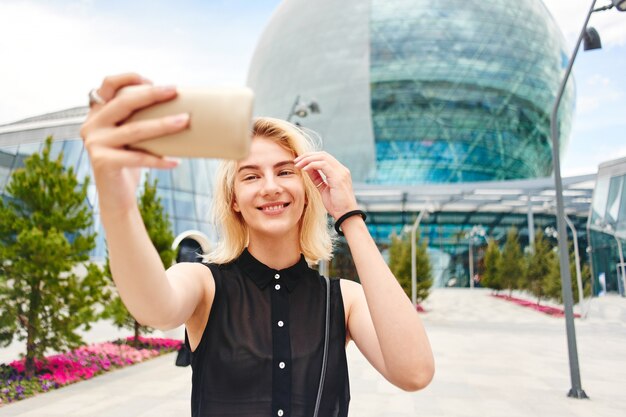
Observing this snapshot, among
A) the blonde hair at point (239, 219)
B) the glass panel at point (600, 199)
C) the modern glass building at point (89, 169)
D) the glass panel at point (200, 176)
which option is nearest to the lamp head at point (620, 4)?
the blonde hair at point (239, 219)

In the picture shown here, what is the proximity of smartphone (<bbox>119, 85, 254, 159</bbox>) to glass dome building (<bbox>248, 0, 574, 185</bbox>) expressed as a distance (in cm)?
4994

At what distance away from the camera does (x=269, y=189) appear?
Answer: 1580 mm

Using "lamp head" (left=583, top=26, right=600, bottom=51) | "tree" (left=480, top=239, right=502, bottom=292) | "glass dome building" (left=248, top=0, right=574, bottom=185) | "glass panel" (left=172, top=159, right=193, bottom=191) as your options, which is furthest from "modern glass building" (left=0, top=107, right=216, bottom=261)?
"glass dome building" (left=248, top=0, right=574, bottom=185)

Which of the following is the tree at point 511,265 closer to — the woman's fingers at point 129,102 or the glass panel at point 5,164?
the glass panel at point 5,164

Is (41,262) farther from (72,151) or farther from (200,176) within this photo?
(200,176)

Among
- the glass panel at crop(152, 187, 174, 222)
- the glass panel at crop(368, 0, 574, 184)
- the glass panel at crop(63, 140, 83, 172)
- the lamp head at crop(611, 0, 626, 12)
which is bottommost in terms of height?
the glass panel at crop(152, 187, 174, 222)

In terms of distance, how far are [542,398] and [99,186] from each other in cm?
886

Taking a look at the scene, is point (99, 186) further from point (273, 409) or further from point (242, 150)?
point (273, 409)

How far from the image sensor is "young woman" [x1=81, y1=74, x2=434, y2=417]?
1343mm

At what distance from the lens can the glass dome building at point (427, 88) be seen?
50.7 metres

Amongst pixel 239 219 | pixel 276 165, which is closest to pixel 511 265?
pixel 239 219

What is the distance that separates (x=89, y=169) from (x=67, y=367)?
1561cm

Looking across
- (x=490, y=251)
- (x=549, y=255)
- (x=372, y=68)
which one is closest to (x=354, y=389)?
(x=549, y=255)

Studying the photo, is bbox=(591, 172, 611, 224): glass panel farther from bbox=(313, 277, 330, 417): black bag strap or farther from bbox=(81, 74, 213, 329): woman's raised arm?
bbox=(81, 74, 213, 329): woman's raised arm
